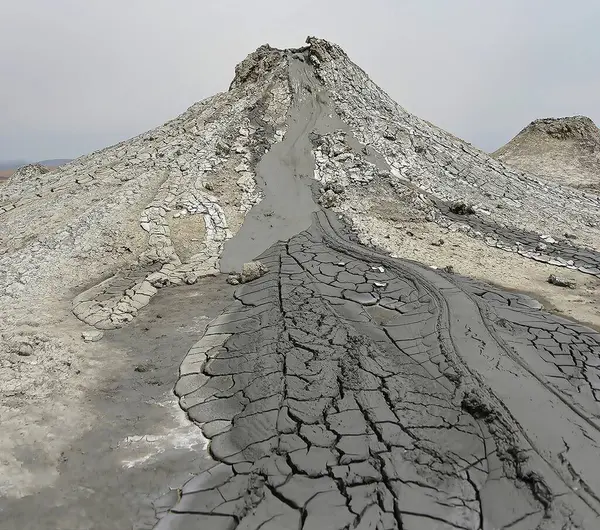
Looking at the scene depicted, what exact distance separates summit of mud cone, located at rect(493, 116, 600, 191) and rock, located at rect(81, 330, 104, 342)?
54.1 ft

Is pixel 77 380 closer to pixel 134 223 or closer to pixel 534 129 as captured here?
pixel 134 223

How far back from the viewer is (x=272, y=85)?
36.3 ft

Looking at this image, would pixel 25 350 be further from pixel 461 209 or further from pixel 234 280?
pixel 461 209

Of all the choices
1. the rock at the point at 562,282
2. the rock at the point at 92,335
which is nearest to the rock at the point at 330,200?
the rock at the point at 562,282

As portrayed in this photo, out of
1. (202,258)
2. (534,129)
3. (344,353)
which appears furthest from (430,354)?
(534,129)

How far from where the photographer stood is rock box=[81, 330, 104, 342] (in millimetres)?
4799

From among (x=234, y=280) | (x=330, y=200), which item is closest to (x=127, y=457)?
(x=234, y=280)

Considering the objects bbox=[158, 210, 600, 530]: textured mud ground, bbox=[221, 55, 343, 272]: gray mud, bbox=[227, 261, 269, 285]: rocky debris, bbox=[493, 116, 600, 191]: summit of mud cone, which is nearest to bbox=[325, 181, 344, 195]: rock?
bbox=[221, 55, 343, 272]: gray mud

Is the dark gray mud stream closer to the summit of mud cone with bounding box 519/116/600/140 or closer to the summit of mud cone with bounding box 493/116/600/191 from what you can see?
the summit of mud cone with bounding box 493/116/600/191

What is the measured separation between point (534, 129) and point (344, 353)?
67.0 ft

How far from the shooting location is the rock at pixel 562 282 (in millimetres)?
6074

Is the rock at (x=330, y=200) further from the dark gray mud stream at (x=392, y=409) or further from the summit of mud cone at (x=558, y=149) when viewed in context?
the summit of mud cone at (x=558, y=149)

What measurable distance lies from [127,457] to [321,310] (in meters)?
2.43

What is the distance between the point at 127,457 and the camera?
10.0 feet
